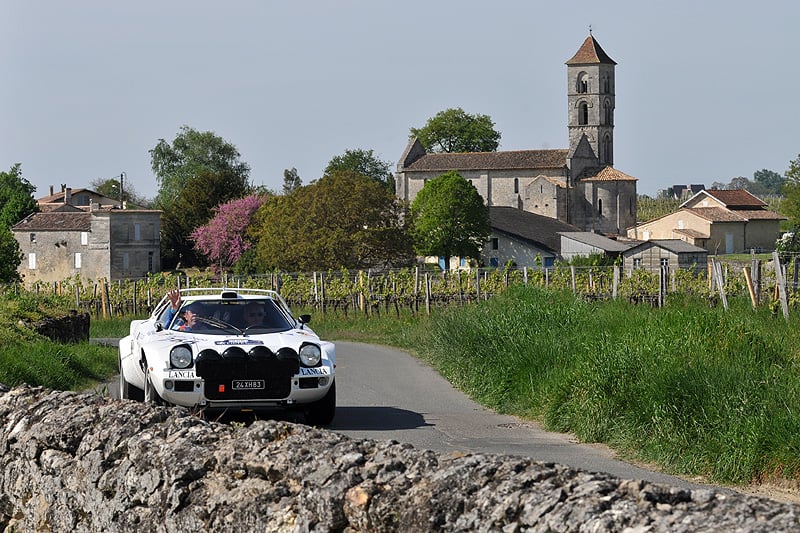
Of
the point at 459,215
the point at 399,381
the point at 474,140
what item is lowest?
the point at 399,381

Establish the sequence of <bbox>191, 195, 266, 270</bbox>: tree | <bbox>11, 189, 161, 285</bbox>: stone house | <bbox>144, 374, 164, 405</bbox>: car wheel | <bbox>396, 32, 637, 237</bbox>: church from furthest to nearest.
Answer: <bbox>396, 32, 637, 237</bbox>: church, <bbox>11, 189, 161, 285</bbox>: stone house, <bbox>191, 195, 266, 270</bbox>: tree, <bbox>144, 374, 164, 405</bbox>: car wheel

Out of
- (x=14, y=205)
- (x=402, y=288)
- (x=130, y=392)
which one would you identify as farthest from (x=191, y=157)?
(x=130, y=392)

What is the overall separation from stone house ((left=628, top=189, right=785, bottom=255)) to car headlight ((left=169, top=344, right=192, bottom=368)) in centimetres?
11075

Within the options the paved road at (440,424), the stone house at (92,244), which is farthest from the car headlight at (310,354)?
the stone house at (92,244)

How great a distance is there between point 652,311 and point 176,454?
47.9 ft

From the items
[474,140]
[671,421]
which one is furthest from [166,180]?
[671,421]

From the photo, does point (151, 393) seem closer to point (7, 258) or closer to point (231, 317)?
point (231, 317)

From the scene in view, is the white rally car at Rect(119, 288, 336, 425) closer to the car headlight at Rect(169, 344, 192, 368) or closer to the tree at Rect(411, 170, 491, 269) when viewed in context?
the car headlight at Rect(169, 344, 192, 368)

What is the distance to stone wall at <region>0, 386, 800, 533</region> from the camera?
14.1ft

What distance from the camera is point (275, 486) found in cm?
570

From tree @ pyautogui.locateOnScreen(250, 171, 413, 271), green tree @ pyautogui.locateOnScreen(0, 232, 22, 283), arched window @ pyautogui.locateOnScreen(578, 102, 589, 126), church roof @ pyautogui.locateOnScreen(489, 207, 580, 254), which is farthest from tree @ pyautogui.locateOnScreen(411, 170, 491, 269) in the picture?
arched window @ pyautogui.locateOnScreen(578, 102, 589, 126)

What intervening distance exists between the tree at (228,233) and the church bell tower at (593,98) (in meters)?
68.1

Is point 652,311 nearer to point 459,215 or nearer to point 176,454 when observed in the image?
point 176,454

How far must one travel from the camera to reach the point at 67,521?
7.27 metres
